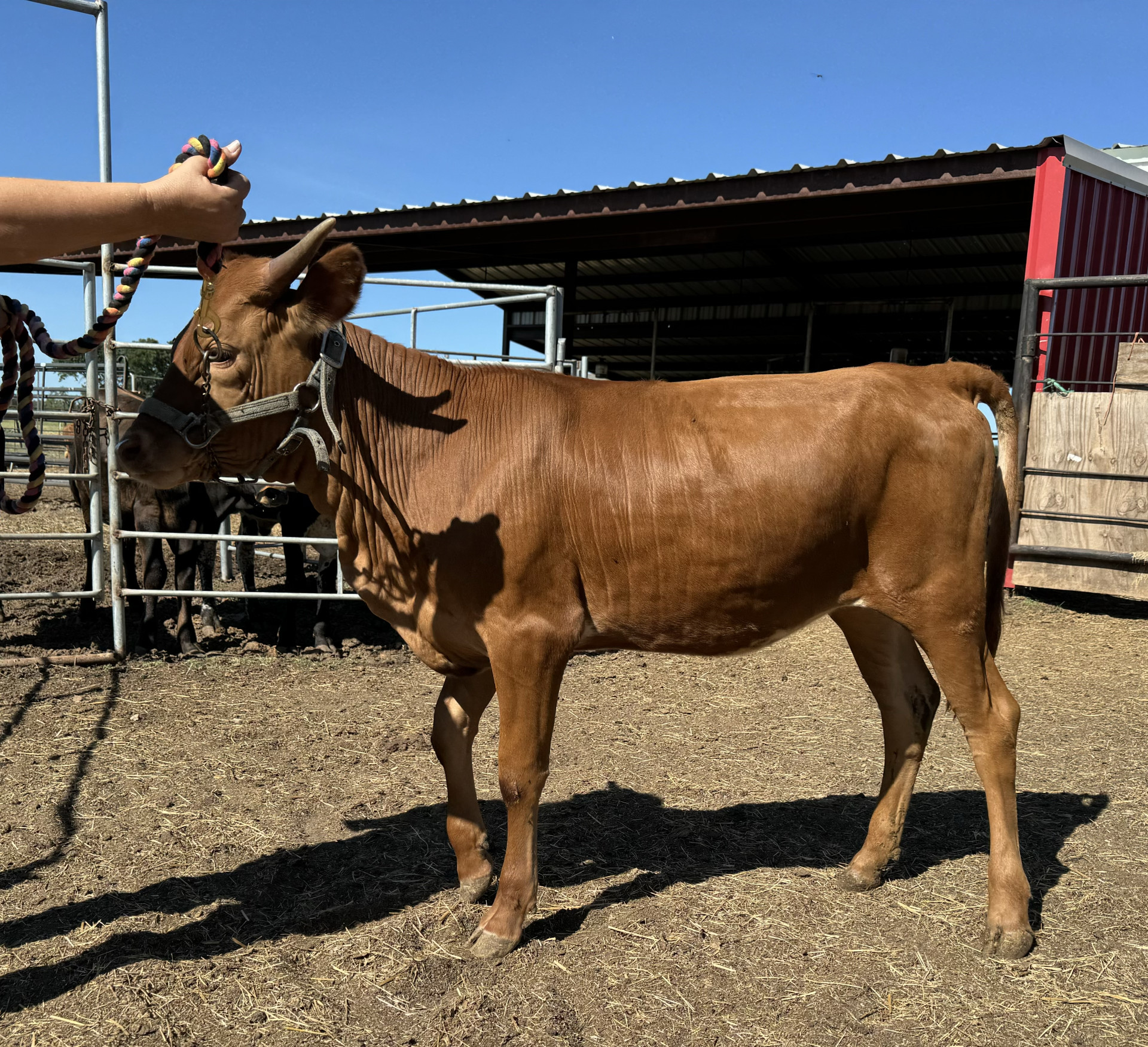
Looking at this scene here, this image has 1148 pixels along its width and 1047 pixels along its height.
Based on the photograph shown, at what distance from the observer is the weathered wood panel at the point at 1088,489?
7773 millimetres

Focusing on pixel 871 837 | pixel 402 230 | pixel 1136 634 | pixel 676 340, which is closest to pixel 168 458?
pixel 871 837

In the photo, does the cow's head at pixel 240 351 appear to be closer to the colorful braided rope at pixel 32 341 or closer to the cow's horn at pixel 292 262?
the cow's horn at pixel 292 262

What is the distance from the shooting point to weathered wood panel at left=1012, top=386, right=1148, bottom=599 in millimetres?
7773

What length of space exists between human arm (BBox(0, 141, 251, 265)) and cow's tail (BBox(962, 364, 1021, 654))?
2.60m

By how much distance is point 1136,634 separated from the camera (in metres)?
7.46

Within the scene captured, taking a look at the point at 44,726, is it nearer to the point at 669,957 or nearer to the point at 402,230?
the point at 669,957

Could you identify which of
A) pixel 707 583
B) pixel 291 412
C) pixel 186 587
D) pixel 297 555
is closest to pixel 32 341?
pixel 291 412

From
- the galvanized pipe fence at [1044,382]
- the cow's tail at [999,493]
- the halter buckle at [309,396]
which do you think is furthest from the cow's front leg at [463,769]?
the galvanized pipe fence at [1044,382]

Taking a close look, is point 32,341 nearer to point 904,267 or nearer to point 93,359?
point 93,359

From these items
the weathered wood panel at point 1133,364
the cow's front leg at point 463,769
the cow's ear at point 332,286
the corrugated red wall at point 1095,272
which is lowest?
the cow's front leg at point 463,769

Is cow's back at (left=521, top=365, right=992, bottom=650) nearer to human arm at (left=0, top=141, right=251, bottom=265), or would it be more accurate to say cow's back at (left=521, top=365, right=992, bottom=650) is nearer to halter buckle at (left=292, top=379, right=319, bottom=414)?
halter buckle at (left=292, top=379, right=319, bottom=414)

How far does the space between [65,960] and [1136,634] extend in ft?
26.0

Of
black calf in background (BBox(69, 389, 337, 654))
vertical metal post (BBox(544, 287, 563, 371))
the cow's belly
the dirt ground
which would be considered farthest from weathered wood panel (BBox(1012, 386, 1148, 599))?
black calf in background (BBox(69, 389, 337, 654))

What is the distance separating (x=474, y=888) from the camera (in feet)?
10.5
